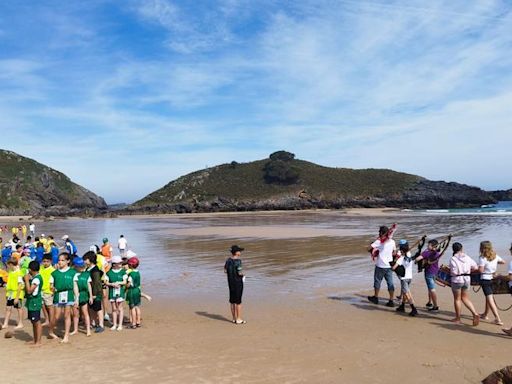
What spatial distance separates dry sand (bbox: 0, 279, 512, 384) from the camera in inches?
261

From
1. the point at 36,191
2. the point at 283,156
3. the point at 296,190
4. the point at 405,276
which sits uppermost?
the point at 283,156

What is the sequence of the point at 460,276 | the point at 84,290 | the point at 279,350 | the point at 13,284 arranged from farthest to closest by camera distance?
the point at 13,284 → the point at 460,276 → the point at 84,290 → the point at 279,350

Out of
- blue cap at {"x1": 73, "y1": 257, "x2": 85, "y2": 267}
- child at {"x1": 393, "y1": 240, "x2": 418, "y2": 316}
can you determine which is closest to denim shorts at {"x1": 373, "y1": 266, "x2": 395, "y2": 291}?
child at {"x1": 393, "y1": 240, "x2": 418, "y2": 316}

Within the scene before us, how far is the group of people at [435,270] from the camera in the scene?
920cm

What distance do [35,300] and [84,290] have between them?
37.1 inches

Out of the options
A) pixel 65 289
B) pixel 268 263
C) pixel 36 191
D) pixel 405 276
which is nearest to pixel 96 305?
pixel 65 289

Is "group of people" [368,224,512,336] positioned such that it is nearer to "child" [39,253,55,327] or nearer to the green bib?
"child" [39,253,55,327]

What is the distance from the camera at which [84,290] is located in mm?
9070

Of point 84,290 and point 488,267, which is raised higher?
point 488,267

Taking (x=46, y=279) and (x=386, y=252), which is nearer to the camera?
(x=46, y=279)

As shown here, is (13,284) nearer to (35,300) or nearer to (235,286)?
(35,300)

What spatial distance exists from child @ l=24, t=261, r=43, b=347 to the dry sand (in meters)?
0.35

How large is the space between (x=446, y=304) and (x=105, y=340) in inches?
325

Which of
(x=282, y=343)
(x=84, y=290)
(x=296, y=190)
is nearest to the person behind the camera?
(x=282, y=343)
